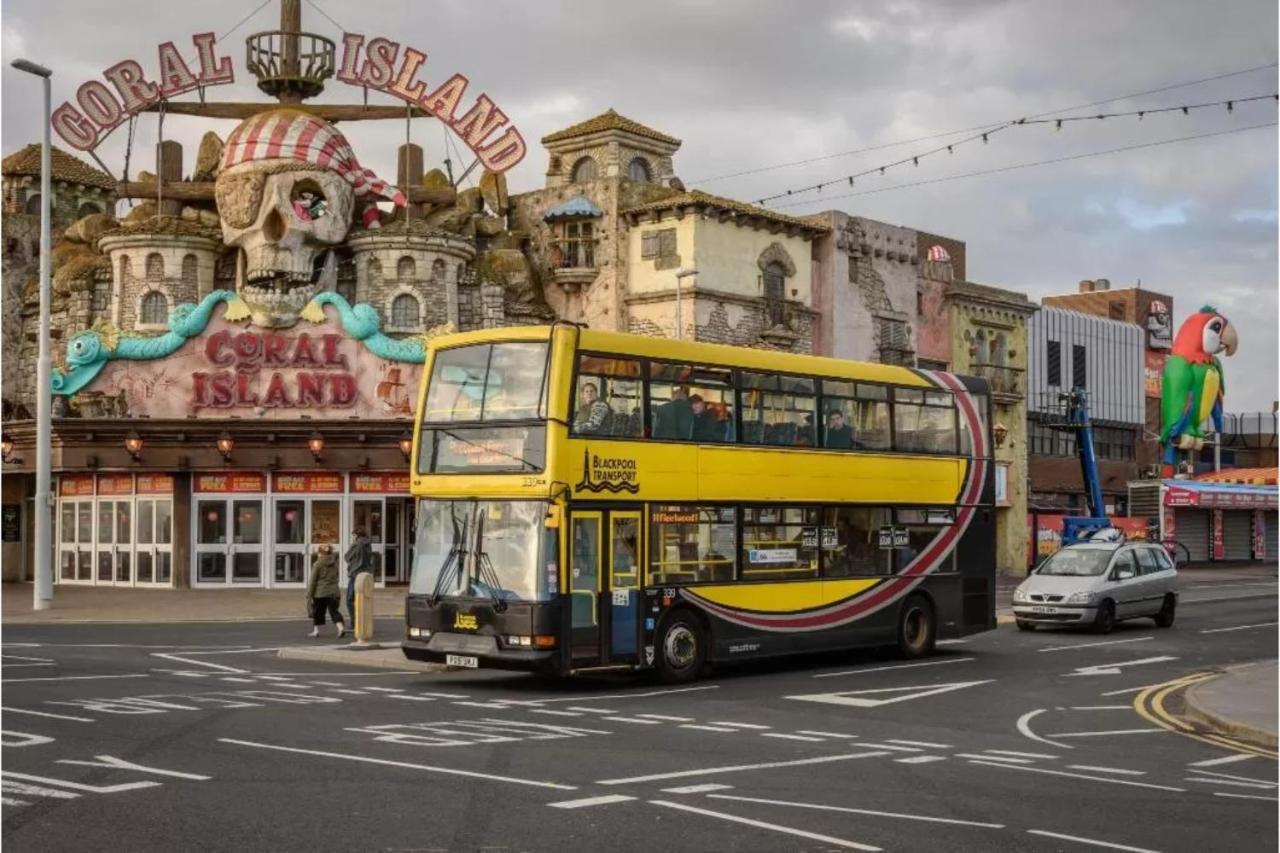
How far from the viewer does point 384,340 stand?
44531 mm

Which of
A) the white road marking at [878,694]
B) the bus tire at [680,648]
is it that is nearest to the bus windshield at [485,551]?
the bus tire at [680,648]

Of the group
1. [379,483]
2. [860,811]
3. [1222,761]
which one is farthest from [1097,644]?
[379,483]

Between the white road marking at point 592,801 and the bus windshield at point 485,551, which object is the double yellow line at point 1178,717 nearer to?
the white road marking at point 592,801

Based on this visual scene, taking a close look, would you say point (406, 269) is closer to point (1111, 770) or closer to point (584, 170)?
point (584, 170)

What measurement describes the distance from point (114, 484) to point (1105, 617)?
89.8ft

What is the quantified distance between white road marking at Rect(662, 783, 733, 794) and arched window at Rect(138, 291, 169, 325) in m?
37.5

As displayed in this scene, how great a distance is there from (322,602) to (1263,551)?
5663 centimetres

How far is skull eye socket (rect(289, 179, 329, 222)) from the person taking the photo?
47438mm

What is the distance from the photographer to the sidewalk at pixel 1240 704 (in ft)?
55.2

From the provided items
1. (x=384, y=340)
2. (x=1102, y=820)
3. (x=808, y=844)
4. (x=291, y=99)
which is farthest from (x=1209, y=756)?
(x=291, y=99)

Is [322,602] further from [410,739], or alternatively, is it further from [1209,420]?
[1209,420]

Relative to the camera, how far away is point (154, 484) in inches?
1704

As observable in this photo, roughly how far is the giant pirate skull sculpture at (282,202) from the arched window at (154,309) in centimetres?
234

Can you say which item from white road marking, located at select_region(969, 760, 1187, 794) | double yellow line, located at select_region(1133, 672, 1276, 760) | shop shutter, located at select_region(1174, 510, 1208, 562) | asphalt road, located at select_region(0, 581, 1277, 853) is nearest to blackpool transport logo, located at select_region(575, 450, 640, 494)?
asphalt road, located at select_region(0, 581, 1277, 853)
